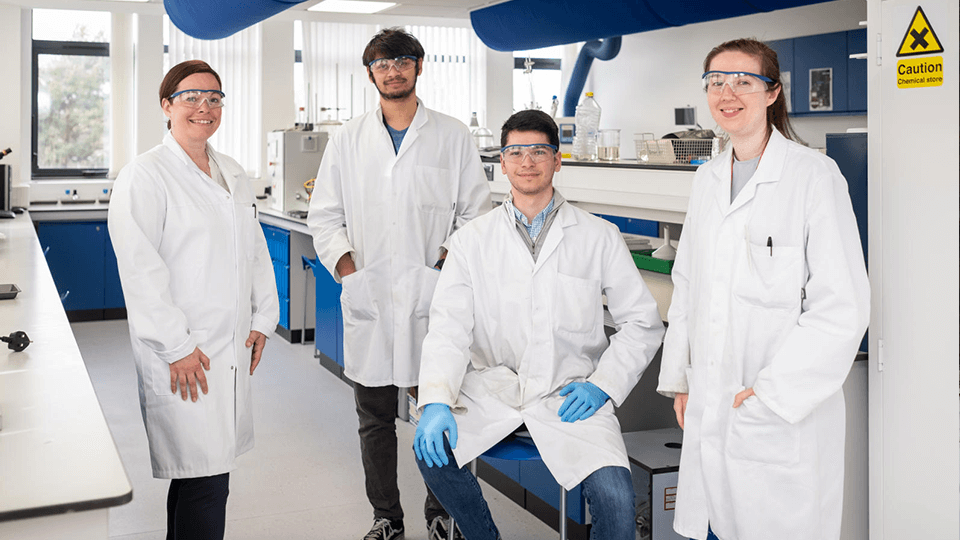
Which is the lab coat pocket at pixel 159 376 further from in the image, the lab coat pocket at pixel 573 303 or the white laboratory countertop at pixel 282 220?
the white laboratory countertop at pixel 282 220

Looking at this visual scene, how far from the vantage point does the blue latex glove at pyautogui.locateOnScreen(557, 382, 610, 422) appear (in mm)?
2162

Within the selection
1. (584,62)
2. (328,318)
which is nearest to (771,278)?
(328,318)

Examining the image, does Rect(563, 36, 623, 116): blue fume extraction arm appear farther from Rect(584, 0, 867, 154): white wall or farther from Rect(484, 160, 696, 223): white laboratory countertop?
Rect(484, 160, 696, 223): white laboratory countertop

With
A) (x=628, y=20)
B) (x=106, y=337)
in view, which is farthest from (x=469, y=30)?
(x=106, y=337)

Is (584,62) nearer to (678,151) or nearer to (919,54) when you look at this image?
(678,151)

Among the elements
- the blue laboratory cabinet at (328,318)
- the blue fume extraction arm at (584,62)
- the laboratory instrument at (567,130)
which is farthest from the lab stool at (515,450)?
the blue fume extraction arm at (584,62)

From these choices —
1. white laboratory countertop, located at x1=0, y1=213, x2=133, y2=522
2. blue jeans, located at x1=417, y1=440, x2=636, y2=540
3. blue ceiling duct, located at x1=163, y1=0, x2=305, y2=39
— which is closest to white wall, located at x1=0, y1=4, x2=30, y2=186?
blue ceiling duct, located at x1=163, y1=0, x2=305, y2=39

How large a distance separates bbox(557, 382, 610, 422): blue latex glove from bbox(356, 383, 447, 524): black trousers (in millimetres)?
877

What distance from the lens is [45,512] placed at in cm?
125

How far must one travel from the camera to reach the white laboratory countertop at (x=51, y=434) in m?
1.28

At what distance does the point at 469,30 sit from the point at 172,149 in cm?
723

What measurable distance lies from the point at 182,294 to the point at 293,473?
1557mm

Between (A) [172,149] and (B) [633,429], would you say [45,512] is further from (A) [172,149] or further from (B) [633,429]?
(B) [633,429]

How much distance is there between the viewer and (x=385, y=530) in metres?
2.87
